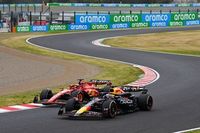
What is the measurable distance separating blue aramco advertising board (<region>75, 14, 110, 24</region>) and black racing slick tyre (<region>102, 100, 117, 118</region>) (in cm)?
5463

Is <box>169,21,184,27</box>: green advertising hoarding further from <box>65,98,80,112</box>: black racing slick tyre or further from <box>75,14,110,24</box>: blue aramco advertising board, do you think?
<box>65,98,80,112</box>: black racing slick tyre

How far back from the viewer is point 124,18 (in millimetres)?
71188

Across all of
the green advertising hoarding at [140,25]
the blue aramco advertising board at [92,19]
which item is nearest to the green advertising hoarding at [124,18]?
the green advertising hoarding at [140,25]

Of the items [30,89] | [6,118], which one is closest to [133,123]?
[6,118]

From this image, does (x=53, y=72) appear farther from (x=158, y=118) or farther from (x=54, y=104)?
(x=158, y=118)

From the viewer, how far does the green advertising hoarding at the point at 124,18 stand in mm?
69625

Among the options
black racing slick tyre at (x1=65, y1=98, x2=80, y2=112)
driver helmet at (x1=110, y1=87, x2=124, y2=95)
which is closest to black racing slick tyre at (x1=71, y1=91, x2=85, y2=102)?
driver helmet at (x1=110, y1=87, x2=124, y2=95)

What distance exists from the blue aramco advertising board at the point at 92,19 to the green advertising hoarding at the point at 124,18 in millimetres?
856

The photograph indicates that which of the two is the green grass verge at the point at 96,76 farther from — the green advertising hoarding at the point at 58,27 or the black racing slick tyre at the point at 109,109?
the green advertising hoarding at the point at 58,27

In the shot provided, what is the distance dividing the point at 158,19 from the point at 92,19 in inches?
468

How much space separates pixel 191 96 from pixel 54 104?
5.22 m

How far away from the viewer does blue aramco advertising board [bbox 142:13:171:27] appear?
73.6m

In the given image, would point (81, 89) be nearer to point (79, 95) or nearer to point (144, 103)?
point (79, 95)

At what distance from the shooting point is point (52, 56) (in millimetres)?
35438
